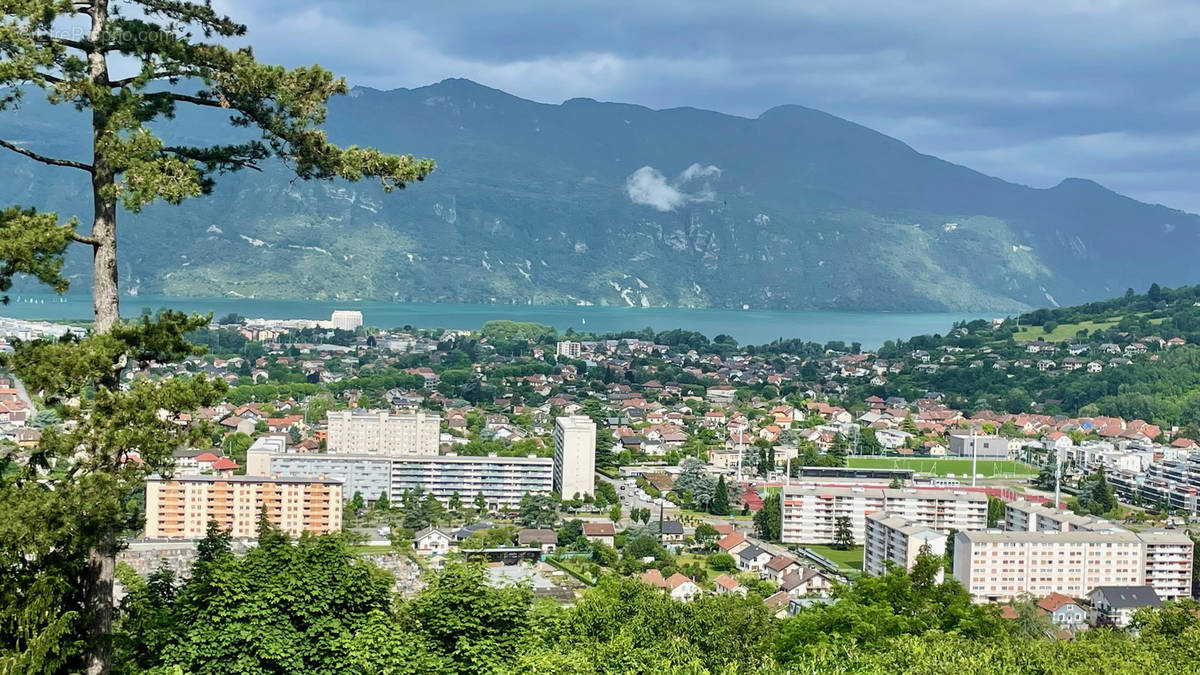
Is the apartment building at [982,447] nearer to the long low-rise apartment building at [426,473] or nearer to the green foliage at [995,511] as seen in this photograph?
the green foliage at [995,511]

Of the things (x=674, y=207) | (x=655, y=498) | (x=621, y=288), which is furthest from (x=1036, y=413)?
(x=674, y=207)

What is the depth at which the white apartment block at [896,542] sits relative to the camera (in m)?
17.0

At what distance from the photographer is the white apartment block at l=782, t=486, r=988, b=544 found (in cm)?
2061

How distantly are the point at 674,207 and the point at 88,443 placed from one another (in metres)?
139

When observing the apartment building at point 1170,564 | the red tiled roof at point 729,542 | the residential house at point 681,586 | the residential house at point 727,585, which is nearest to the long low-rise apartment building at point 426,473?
the red tiled roof at point 729,542

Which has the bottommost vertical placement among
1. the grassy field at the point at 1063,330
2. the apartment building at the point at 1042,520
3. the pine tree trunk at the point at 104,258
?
the apartment building at the point at 1042,520

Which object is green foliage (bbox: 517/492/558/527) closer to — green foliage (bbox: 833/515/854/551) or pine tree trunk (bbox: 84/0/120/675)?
green foliage (bbox: 833/515/854/551)

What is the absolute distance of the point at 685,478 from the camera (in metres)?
24.8

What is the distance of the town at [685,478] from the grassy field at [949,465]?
12 centimetres

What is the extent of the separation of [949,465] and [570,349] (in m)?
26.2

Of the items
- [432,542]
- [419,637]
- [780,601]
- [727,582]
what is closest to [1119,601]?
[780,601]

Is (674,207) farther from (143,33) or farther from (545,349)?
(143,33)

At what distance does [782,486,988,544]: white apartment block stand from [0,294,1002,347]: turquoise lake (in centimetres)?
4670

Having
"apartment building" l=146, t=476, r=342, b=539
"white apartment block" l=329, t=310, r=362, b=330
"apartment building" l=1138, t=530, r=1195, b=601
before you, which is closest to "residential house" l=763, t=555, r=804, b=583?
"apartment building" l=1138, t=530, r=1195, b=601
